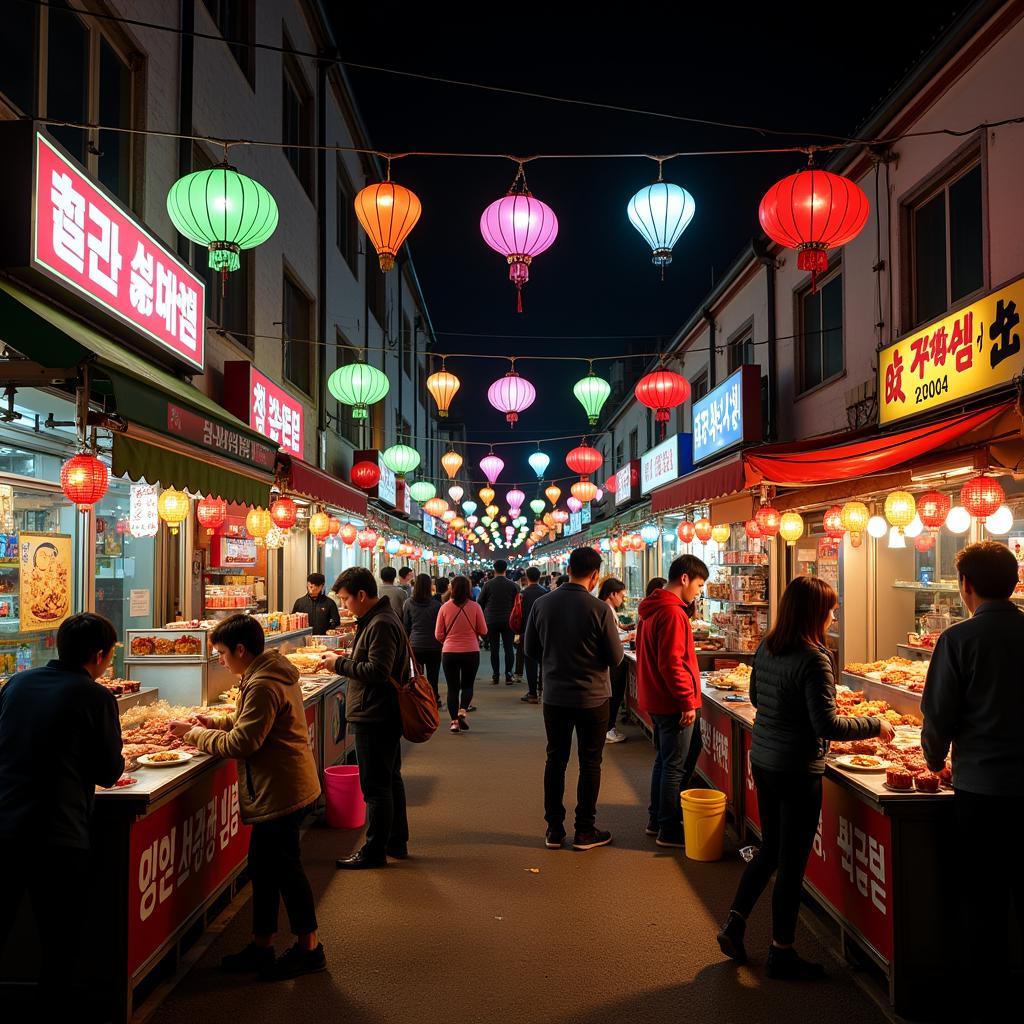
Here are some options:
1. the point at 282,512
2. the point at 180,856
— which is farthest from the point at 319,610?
the point at 180,856

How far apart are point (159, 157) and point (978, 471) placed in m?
8.59

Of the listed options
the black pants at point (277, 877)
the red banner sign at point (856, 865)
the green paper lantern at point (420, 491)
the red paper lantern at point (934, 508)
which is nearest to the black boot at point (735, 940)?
the red banner sign at point (856, 865)

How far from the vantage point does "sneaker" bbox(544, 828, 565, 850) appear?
699 cm

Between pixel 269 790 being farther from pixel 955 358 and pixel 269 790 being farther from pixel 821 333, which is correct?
pixel 821 333

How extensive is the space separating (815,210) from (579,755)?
16.8 feet

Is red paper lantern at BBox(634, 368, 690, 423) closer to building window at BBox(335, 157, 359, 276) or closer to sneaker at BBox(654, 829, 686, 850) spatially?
sneaker at BBox(654, 829, 686, 850)

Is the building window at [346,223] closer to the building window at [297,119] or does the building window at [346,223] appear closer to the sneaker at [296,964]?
the building window at [297,119]

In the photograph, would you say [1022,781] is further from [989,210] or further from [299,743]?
[989,210]

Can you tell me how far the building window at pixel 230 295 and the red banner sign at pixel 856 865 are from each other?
357 inches

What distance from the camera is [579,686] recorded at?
6883 millimetres

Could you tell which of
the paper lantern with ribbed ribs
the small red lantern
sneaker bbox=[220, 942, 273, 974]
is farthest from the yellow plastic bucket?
the paper lantern with ribbed ribs

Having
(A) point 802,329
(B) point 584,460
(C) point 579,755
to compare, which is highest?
(A) point 802,329

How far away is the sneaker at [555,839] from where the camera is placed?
6988mm

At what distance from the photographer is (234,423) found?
25.2 ft
